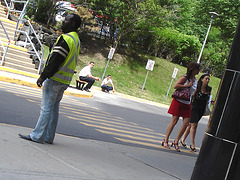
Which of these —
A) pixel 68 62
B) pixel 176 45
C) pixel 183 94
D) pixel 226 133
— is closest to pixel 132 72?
pixel 176 45

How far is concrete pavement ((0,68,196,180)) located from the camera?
13.9 ft

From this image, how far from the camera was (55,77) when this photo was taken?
5703mm

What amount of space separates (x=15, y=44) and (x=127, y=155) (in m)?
15.8

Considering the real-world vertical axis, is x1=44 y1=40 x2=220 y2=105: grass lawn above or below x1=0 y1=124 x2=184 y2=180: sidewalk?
above

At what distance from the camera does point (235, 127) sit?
156 inches

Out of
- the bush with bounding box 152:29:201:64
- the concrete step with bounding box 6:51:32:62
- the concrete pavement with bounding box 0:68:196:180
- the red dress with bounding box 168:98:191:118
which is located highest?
the bush with bounding box 152:29:201:64

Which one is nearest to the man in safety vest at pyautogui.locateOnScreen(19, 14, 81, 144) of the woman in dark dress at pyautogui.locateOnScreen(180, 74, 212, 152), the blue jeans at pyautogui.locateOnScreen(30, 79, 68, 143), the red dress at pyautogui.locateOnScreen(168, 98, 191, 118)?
the blue jeans at pyautogui.locateOnScreen(30, 79, 68, 143)

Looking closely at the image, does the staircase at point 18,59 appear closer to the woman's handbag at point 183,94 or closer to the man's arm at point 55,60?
the woman's handbag at point 183,94

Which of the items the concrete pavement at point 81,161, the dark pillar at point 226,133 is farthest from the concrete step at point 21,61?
the dark pillar at point 226,133

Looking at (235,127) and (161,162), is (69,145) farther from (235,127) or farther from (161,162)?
(235,127)

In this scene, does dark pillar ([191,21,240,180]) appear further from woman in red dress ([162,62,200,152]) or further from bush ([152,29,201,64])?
bush ([152,29,201,64])

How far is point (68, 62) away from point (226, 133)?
2.71 m

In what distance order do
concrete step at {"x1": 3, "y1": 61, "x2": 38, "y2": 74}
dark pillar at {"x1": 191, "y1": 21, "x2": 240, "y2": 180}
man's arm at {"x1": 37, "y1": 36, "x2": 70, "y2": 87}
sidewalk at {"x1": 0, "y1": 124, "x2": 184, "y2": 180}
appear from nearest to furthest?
dark pillar at {"x1": 191, "y1": 21, "x2": 240, "y2": 180}
sidewalk at {"x1": 0, "y1": 124, "x2": 184, "y2": 180}
man's arm at {"x1": 37, "y1": 36, "x2": 70, "y2": 87}
concrete step at {"x1": 3, "y1": 61, "x2": 38, "y2": 74}

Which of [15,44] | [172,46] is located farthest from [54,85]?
[172,46]
